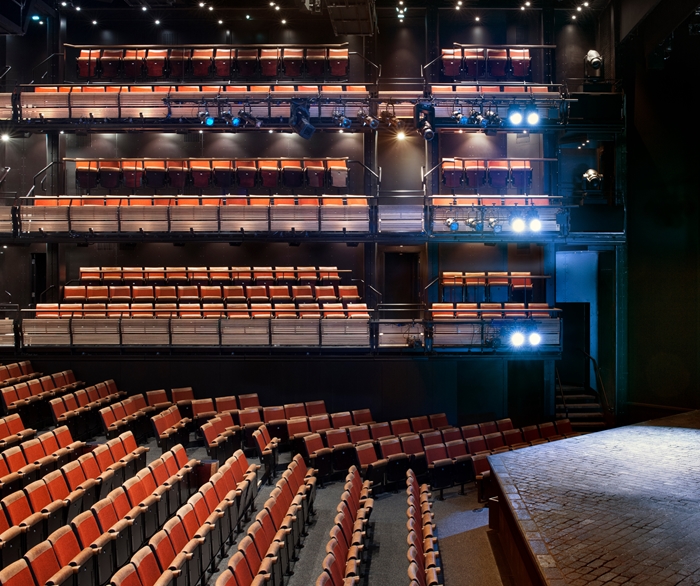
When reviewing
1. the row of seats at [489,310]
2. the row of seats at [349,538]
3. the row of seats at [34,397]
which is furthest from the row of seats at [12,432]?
the row of seats at [489,310]

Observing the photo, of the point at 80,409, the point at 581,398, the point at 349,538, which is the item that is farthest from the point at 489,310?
the point at 80,409

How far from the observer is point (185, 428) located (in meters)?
7.28

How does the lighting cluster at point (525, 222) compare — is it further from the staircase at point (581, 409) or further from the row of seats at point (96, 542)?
the row of seats at point (96, 542)

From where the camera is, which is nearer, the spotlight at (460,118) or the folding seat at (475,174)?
the spotlight at (460,118)

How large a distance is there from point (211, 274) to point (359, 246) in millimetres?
2424

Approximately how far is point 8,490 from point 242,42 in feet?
28.2

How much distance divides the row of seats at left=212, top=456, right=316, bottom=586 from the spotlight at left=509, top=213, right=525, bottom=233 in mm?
4956

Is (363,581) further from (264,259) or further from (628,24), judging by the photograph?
(628,24)

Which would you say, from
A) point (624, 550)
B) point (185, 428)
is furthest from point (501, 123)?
point (624, 550)

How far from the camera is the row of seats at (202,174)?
10.5m

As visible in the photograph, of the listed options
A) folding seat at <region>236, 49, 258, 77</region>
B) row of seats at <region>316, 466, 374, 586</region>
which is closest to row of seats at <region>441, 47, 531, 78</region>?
folding seat at <region>236, 49, 258, 77</region>

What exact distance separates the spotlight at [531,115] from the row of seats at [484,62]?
50.4 inches

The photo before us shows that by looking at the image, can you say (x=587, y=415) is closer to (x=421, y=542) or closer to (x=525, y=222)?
(x=525, y=222)

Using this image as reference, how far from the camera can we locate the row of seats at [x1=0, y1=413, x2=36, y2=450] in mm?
5738
